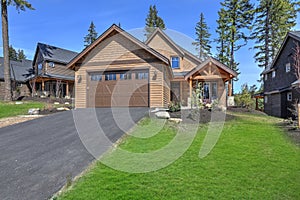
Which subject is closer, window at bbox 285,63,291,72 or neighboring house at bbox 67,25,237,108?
neighboring house at bbox 67,25,237,108

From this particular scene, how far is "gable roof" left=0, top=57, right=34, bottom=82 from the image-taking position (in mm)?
27697

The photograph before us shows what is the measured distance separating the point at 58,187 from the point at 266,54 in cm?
2920

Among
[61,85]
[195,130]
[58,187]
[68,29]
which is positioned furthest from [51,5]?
[58,187]

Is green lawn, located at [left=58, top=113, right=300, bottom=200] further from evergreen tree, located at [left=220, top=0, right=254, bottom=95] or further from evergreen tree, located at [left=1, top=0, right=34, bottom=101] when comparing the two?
evergreen tree, located at [left=220, top=0, right=254, bottom=95]

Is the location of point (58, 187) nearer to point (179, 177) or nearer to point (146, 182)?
point (146, 182)

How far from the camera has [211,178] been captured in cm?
424

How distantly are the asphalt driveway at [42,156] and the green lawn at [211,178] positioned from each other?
0.52 metres

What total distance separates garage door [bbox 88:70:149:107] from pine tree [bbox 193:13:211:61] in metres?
24.4

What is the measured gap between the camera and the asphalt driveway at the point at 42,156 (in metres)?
4.16

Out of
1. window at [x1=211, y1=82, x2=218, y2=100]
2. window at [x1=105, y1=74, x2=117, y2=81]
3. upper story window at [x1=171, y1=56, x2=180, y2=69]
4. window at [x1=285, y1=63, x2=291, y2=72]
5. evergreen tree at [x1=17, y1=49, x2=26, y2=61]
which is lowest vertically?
window at [x1=211, y1=82, x2=218, y2=100]

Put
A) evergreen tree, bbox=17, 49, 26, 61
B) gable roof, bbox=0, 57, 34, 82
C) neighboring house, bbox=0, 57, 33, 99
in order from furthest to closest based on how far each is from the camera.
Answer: evergreen tree, bbox=17, 49, 26, 61
gable roof, bbox=0, 57, 34, 82
neighboring house, bbox=0, 57, 33, 99

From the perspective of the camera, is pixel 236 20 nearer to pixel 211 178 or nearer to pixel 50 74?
pixel 50 74

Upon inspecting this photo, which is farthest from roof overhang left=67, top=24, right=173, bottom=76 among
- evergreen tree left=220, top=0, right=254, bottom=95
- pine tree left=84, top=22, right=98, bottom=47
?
pine tree left=84, top=22, right=98, bottom=47

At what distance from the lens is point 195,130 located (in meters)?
8.00
